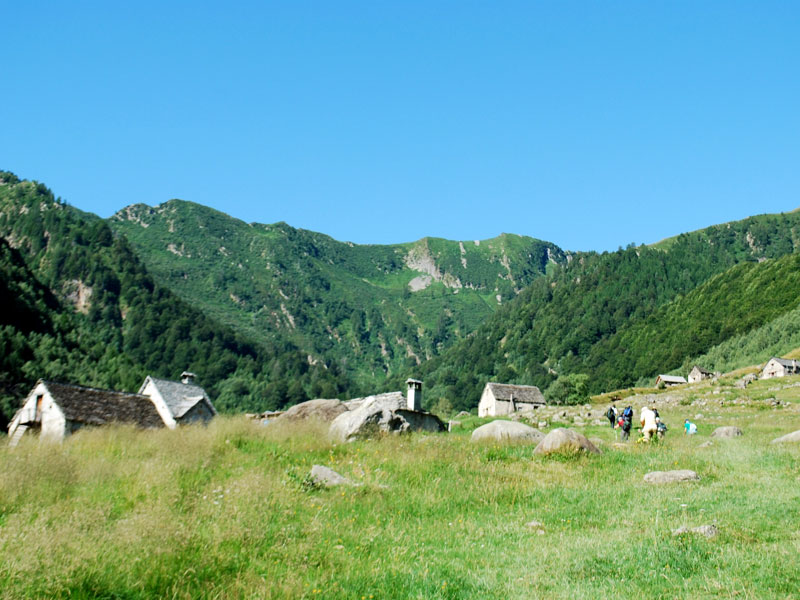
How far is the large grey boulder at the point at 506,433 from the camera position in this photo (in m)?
28.4

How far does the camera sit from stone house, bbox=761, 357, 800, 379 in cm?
9806

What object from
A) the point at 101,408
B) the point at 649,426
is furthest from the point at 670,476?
the point at 101,408

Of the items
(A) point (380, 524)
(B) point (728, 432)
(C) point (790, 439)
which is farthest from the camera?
(B) point (728, 432)

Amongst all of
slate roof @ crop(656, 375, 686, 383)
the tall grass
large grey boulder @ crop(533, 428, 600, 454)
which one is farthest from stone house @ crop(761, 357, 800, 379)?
large grey boulder @ crop(533, 428, 600, 454)

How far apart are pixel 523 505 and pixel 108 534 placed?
9.69m

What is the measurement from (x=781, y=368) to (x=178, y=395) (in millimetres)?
83148

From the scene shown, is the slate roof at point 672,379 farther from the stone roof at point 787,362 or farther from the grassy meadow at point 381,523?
the grassy meadow at point 381,523

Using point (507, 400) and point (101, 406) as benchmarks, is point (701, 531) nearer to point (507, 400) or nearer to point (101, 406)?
point (101, 406)

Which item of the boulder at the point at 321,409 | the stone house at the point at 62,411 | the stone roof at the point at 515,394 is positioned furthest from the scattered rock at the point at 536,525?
the stone roof at the point at 515,394

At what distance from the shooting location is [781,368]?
98.6 meters

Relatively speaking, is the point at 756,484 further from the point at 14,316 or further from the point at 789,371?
the point at 14,316

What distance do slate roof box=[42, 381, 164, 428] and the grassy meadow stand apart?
79.8 feet

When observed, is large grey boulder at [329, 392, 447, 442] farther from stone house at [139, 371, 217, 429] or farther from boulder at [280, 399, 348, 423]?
→ stone house at [139, 371, 217, 429]

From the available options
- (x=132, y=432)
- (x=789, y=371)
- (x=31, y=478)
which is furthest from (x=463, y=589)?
(x=789, y=371)
